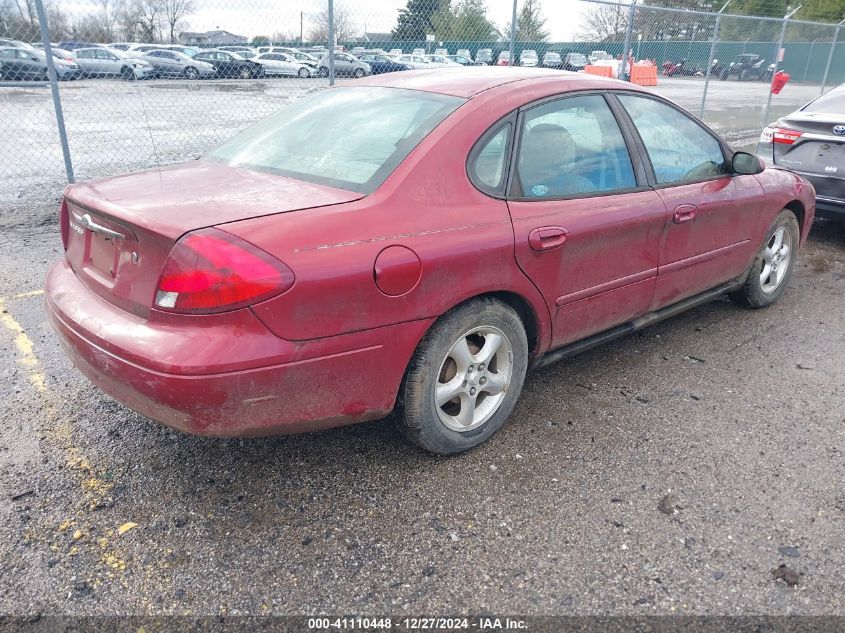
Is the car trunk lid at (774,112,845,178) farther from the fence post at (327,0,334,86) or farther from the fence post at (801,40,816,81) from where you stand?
the fence post at (801,40,816,81)

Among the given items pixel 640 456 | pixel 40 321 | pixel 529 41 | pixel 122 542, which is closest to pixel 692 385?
pixel 640 456

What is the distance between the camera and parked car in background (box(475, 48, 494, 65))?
8.85 m

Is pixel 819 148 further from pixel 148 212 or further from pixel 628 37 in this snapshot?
pixel 148 212

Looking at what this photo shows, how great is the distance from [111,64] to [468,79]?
25.1 ft

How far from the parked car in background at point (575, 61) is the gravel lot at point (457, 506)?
812cm

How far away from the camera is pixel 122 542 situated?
7.54 ft

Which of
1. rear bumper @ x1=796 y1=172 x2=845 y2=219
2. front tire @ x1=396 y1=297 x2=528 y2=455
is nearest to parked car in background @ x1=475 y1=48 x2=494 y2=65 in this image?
rear bumper @ x1=796 y1=172 x2=845 y2=219

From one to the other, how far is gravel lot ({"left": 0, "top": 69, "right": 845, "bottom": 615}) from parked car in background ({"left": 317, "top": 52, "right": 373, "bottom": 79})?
554cm

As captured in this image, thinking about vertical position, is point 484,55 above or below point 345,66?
above

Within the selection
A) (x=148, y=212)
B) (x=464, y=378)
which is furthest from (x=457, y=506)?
(x=148, y=212)

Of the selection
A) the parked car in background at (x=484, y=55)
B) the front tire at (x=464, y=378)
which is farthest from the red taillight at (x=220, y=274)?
the parked car in background at (x=484, y=55)

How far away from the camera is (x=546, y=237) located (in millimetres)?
2799

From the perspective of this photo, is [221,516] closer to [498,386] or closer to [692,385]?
[498,386]

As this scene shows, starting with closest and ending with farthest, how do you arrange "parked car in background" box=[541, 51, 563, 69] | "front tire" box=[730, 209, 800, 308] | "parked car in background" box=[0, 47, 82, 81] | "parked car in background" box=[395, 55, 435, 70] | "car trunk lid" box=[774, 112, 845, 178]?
"front tire" box=[730, 209, 800, 308], "car trunk lid" box=[774, 112, 845, 178], "parked car in background" box=[0, 47, 82, 81], "parked car in background" box=[395, 55, 435, 70], "parked car in background" box=[541, 51, 563, 69]
